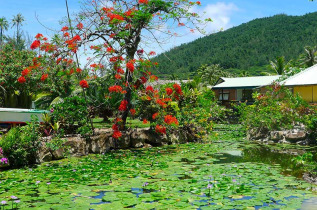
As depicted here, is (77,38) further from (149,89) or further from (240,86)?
(240,86)

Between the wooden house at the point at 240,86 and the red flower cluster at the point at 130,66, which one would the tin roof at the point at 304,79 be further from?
the red flower cluster at the point at 130,66

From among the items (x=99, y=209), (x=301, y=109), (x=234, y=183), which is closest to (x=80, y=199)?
(x=99, y=209)

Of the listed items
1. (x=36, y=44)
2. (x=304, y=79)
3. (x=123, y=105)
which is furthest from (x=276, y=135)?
(x=36, y=44)

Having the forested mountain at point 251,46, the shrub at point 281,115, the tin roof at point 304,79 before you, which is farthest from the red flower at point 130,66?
the forested mountain at point 251,46

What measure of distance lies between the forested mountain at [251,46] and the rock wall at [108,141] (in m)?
66.2

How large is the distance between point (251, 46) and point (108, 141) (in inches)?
3887

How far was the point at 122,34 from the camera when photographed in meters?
10.7

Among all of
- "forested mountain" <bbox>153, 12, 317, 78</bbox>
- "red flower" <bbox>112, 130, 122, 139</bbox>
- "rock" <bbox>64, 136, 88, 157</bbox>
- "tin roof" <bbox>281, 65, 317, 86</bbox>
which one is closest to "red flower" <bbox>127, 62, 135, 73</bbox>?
"red flower" <bbox>112, 130, 122, 139</bbox>

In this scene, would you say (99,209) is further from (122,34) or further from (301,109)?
(301,109)

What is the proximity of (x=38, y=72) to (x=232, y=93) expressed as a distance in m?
29.5

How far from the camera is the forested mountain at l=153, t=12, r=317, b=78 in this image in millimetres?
92125

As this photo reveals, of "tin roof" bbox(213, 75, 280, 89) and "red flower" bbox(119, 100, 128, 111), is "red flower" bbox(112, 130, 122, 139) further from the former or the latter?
"tin roof" bbox(213, 75, 280, 89)

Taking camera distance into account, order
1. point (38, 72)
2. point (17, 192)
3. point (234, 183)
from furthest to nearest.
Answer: point (38, 72) < point (234, 183) < point (17, 192)

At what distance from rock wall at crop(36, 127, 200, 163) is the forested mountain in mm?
66195
